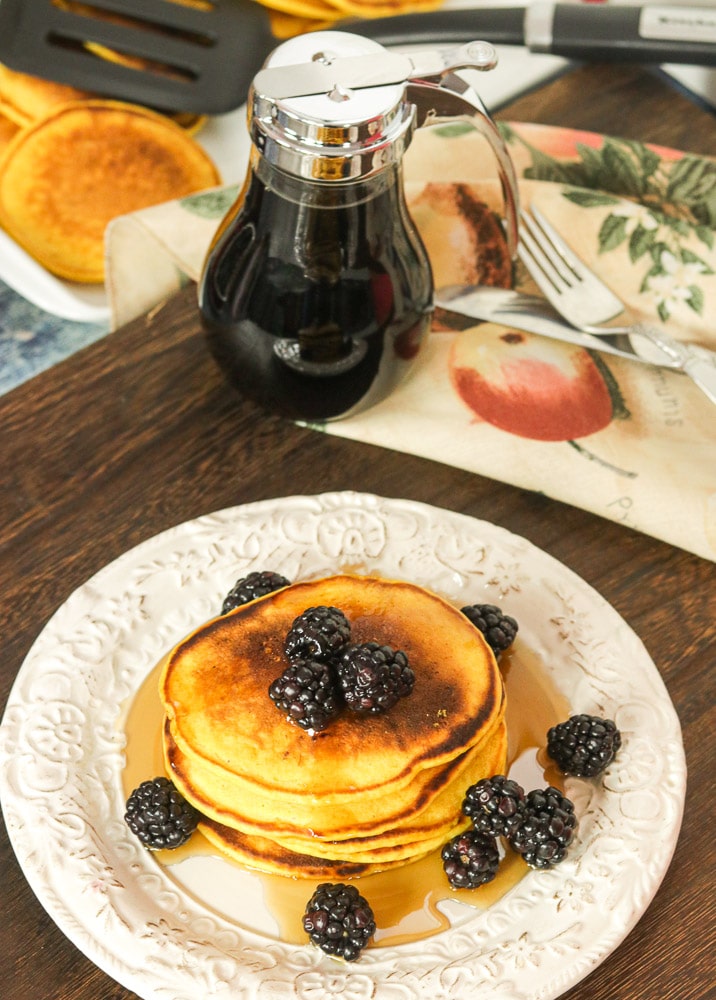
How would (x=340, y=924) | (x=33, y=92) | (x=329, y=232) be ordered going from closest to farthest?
1. (x=340, y=924)
2. (x=329, y=232)
3. (x=33, y=92)

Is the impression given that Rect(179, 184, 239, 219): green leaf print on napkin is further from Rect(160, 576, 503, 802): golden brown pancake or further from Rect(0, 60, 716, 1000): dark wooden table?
Rect(160, 576, 503, 802): golden brown pancake

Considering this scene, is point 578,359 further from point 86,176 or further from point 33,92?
point 33,92

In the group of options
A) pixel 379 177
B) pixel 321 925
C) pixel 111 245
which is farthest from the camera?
pixel 111 245

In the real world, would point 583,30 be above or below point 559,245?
above

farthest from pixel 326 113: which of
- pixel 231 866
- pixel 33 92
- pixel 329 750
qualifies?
pixel 33 92

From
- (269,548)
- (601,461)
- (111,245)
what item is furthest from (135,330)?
(601,461)

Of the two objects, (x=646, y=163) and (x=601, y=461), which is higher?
(x=646, y=163)

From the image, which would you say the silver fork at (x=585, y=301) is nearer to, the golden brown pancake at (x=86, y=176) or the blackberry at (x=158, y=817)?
the golden brown pancake at (x=86, y=176)

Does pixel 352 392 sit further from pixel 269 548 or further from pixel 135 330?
pixel 135 330
